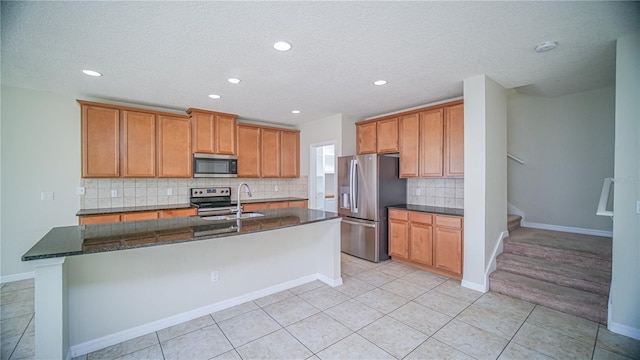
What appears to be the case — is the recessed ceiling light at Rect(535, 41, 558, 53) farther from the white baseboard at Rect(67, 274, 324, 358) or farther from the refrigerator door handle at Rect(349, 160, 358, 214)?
the white baseboard at Rect(67, 274, 324, 358)

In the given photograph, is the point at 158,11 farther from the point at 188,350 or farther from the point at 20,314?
the point at 20,314

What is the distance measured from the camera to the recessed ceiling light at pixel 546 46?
7.43 ft

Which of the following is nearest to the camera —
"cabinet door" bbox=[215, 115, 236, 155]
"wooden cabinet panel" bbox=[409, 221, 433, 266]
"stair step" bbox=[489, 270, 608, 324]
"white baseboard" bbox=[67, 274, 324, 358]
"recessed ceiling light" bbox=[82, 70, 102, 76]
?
"white baseboard" bbox=[67, 274, 324, 358]

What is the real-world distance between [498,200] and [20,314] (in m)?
5.50

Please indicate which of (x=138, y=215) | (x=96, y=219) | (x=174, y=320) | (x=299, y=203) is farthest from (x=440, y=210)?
(x=96, y=219)

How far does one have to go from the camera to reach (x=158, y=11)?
180cm

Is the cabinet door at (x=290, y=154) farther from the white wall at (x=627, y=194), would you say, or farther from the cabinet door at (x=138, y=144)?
the white wall at (x=627, y=194)

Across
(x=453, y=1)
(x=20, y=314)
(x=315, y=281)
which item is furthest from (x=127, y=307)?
(x=453, y=1)

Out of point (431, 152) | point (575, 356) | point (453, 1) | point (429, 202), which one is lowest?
point (575, 356)

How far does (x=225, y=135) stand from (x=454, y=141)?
3.74m

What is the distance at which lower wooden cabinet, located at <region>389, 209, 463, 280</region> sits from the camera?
135 inches

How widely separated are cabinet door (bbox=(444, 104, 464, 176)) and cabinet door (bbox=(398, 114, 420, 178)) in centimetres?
44

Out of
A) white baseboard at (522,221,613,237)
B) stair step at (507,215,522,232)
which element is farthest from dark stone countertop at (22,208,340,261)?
white baseboard at (522,221,613,237)

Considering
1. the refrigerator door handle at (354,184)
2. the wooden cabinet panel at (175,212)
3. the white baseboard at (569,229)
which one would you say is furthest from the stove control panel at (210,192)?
the white baseboard at (569,229)
